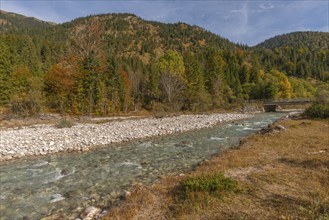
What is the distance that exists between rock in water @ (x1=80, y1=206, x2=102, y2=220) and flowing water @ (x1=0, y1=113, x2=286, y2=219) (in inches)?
14.7

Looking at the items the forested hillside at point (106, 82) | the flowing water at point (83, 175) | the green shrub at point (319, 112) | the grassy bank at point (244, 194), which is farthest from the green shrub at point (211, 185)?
the forested hillside at point (106, 82)

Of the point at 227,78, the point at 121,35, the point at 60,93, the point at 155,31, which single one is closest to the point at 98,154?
the point at 60,93

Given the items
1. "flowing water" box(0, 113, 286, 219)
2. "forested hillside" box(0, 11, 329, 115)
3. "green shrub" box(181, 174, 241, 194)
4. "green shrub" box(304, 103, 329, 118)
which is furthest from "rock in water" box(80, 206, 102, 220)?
"forested hillside" box(0, 11, 329, 115)

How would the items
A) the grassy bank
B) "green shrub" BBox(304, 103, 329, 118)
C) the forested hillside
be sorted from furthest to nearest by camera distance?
1. the forested hillside
2. "green shrub" BBox(304, 103, 329, 118)
3. the grassy bank

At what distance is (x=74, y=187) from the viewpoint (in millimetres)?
10453

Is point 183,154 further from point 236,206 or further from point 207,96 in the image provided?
point 207,96

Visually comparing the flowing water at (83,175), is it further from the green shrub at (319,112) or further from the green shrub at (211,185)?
the green shrub at (319,112)

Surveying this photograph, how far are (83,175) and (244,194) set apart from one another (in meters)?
7.97

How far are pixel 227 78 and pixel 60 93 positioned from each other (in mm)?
53659

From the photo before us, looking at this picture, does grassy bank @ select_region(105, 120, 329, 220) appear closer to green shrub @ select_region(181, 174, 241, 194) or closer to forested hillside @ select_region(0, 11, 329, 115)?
green shrub @ select_region(181, 174, 241, 194)

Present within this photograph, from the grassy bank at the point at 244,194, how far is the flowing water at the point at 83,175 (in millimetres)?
1866

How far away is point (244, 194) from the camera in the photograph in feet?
25.4

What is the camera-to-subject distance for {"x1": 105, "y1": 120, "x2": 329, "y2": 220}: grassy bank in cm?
636

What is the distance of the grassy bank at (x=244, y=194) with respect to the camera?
6.36 meters
